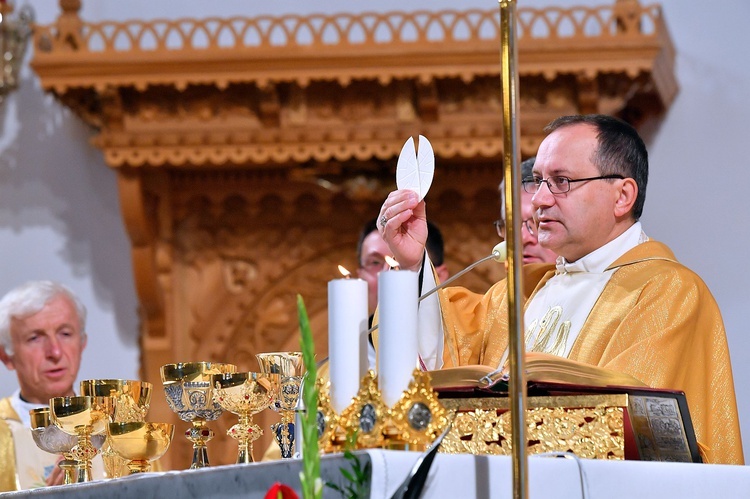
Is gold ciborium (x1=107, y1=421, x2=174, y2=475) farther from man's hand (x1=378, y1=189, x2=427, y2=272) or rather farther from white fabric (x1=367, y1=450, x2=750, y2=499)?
white fabric (x1=367, y1=450, x2=750, y2=499)

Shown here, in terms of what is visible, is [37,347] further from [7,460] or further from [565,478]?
[565,478]

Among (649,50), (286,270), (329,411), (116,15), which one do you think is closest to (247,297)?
(286,270)

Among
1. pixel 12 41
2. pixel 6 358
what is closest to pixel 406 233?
pixel 6 358

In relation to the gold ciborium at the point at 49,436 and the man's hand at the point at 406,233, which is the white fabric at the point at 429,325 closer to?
the man's hand at the point at 406,233

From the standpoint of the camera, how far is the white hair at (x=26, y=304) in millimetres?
4871

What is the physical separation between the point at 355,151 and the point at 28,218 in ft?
5.89

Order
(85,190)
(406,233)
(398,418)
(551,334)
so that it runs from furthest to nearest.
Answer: (85,190)
(551,334)
(406,233)
(398,418)

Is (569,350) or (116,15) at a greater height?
(116,15)

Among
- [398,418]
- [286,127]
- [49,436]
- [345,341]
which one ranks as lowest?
[49,436]

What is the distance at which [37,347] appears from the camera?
Answer: 4.80 metres

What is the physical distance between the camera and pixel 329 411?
6.15 feet

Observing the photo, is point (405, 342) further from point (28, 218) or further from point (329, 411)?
point (28, 218)

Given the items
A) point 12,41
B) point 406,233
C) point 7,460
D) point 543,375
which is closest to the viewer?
point 543,375

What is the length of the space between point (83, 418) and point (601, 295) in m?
1.30
